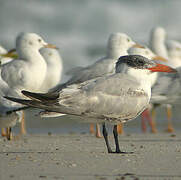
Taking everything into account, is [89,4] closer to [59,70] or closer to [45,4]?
[45,4]

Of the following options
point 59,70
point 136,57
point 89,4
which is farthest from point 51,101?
point 89,4

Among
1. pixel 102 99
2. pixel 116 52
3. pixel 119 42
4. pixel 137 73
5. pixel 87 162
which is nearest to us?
pixel 87 162

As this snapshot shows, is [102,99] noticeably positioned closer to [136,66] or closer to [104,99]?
[104,99]

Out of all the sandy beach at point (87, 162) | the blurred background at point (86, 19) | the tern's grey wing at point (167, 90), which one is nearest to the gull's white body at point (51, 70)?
the tern's grey wing at point (167, 90)

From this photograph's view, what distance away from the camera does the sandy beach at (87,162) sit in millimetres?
4734

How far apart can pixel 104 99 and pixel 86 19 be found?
24274mm

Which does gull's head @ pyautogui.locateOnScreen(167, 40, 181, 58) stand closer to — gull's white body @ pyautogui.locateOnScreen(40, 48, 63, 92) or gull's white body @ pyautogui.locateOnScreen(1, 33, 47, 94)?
gull's white body @ pyautogui.locateOnScreen(40, 48, 63, 92)

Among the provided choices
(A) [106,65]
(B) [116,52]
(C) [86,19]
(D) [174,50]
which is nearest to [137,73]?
(A) [106,65]

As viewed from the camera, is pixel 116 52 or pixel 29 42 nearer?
pixel 29 42

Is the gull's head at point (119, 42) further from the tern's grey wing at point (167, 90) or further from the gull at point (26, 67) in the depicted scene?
the gull at point (26, 67)

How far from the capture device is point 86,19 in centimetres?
3002

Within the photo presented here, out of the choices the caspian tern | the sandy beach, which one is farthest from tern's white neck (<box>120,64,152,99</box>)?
the caspian tern

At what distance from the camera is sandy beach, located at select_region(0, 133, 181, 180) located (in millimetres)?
Result: 4734

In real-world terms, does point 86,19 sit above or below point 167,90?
above
